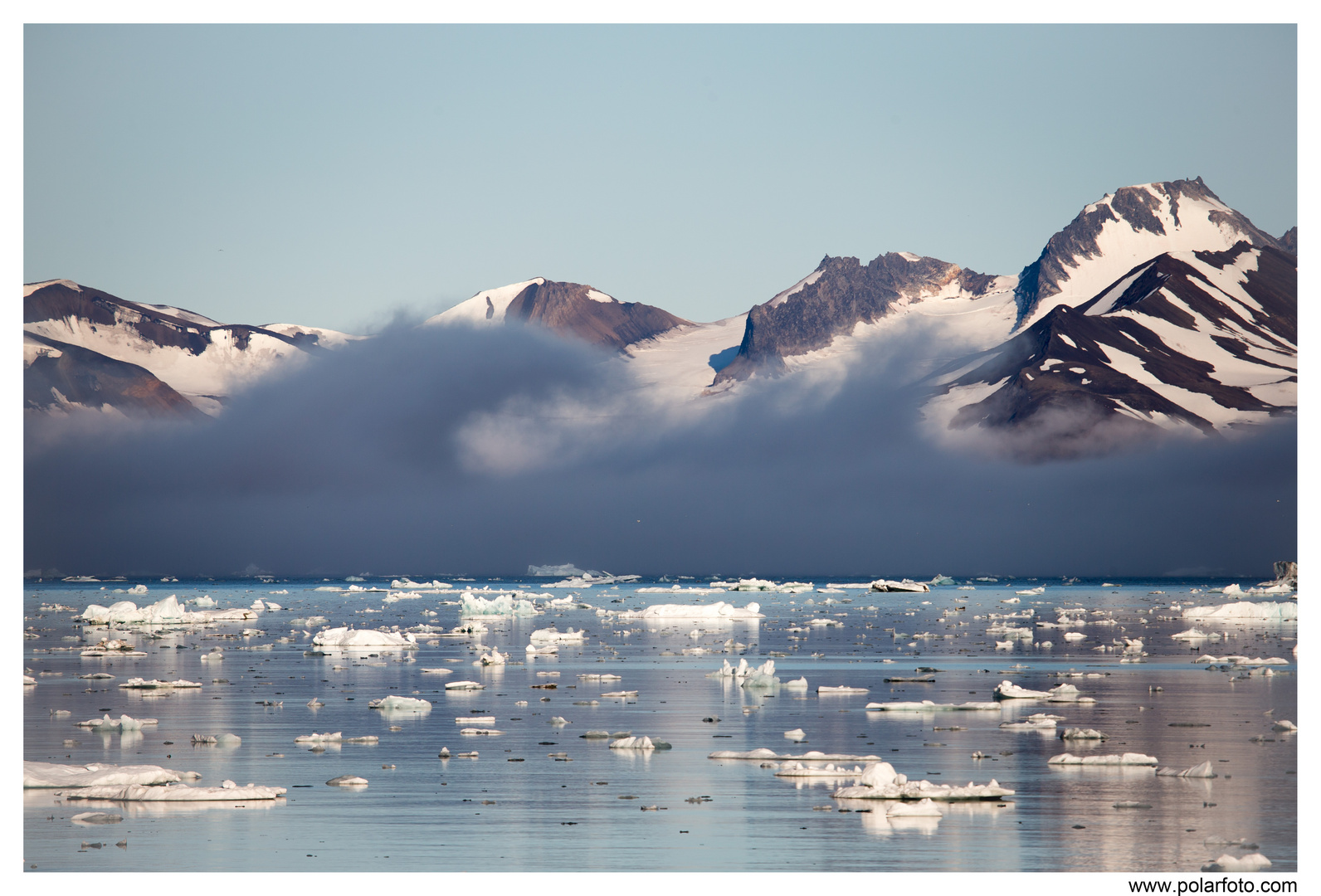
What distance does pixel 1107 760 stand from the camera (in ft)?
78.2

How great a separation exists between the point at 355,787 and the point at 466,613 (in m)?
69.9

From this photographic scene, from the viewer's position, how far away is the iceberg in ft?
249

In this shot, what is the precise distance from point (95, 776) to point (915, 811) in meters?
13.0

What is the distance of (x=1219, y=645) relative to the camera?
54.6 m

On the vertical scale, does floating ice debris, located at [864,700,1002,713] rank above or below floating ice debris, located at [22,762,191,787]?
below

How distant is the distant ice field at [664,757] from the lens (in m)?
17.4

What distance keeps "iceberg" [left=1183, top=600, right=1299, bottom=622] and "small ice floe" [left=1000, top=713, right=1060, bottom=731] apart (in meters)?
50.9

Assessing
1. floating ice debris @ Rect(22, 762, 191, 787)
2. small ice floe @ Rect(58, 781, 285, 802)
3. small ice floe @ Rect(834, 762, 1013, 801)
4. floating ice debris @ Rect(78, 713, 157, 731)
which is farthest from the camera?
floating ice debris @ Rect(78, 713, 157, 731)

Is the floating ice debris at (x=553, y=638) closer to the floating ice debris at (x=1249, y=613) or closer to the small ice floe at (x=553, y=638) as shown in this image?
the small ice floe at (x=553, y=638)

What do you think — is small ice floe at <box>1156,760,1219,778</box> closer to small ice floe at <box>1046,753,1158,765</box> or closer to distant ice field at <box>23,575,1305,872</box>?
distant ice field at <box>23,575,1305,872</box>

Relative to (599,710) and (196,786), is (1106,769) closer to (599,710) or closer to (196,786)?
(599,710)

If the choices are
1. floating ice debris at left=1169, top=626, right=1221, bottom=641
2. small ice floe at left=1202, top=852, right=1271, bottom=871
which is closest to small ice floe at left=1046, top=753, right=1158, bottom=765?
small ice floe at left=1202, top=852, right=1271, bottom=871
